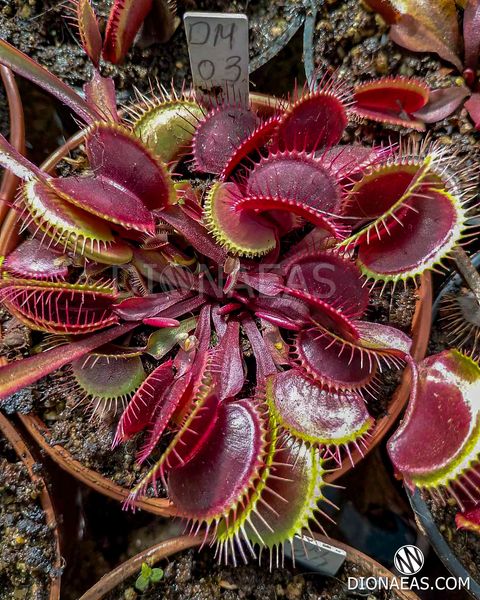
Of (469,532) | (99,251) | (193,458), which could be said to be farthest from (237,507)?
(469,532)

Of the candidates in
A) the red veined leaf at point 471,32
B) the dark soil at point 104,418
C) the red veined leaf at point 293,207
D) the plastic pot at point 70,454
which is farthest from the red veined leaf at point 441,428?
the red veined leaf at point 471,32

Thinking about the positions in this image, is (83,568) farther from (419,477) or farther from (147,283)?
(419,477)

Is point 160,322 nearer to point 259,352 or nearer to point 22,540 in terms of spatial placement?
point 259,352

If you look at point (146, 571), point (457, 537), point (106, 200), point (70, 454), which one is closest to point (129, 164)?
point (106, 200)

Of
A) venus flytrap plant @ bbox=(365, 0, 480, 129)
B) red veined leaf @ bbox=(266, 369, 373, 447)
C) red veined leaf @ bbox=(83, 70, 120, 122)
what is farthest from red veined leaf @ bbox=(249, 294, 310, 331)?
venus flytrap plant @ bbox=(365, 0, 480, 129)

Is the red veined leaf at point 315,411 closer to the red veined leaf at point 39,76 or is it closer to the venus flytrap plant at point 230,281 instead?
the venus flytrap plant at point 230,281

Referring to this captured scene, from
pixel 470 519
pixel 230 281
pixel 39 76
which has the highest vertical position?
pixel 39 76

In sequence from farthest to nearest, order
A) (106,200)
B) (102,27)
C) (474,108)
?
(102,27) → (474,108) → (106,200)
